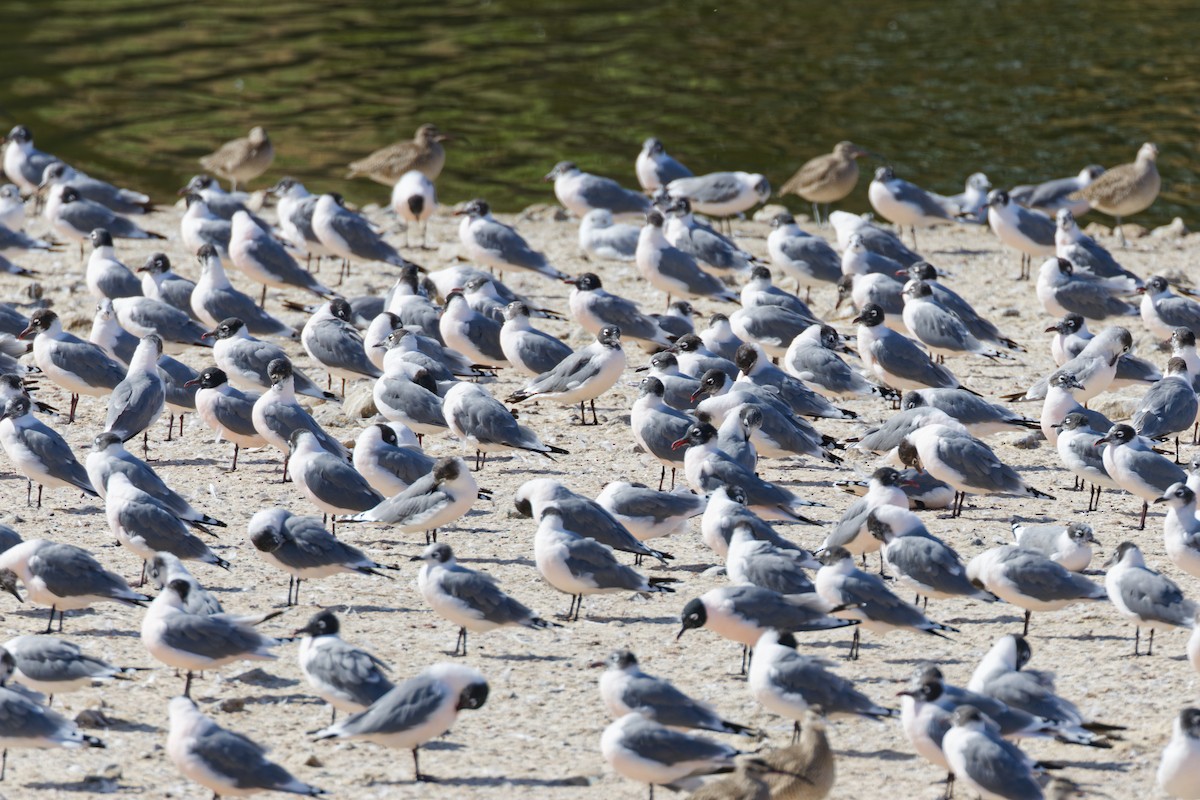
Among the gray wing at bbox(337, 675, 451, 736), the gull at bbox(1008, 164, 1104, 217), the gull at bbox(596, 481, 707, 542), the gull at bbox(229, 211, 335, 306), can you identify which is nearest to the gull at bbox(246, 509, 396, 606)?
the gull at bbox(596, 481, 707, 542)

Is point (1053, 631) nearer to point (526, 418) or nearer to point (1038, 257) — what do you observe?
point (526, 418)

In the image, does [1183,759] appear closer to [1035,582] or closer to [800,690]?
[800,690]

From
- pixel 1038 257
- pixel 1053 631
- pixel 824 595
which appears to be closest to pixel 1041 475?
pixel 1053 631

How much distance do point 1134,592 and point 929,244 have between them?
1135cm

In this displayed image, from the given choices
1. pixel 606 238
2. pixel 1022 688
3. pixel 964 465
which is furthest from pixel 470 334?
pixel 1022 688

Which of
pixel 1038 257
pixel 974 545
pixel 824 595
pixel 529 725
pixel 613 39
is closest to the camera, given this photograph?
pixel 529 725

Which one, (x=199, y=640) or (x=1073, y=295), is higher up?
(x=199, y=640)

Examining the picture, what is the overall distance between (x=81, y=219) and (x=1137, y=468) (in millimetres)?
11581

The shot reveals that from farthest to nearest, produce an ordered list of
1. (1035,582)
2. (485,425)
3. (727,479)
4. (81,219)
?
(81,219) → (485,425) → (727,479) → (1035,582)

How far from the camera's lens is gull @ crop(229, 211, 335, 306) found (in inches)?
650

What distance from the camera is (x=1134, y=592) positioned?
9516 mm

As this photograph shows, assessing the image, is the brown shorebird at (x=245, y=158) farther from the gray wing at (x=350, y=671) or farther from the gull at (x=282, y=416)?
the gray wing at (x=350, y=671)

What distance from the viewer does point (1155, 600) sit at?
9.41 m

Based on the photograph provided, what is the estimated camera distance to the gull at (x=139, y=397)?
1257 cm
